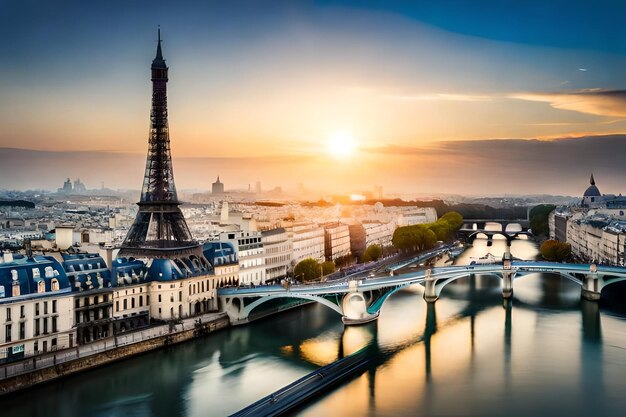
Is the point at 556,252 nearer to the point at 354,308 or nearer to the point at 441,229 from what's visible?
the point at 441,229

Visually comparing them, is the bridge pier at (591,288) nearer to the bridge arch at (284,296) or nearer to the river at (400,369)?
the river at (400,369)

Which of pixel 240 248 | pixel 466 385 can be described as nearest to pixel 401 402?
pixel 466 385

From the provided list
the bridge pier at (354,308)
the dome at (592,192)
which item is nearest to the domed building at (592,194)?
the dome at (592,192)

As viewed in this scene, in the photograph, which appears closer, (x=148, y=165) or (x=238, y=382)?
(x=238, y=382)

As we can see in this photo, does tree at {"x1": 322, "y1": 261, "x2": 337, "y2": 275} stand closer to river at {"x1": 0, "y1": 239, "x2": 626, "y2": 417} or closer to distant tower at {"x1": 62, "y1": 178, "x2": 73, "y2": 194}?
river at {"x1": 0, "y1": 239, "x2": 626, "y2": 417}

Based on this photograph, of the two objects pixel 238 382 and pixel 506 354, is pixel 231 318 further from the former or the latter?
pixel 506 354
